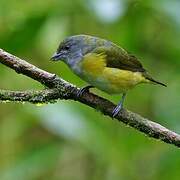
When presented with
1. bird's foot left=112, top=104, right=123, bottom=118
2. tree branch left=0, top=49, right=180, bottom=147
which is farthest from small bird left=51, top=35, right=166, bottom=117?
tree branch left=0, top=49, right=180, bottom=147

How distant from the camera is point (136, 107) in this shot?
377 cm

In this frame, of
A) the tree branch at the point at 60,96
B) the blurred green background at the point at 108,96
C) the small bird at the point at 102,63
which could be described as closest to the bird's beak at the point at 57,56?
the small bird at the point at 102,63

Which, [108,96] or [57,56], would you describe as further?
[108,96]

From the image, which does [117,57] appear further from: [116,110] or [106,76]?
[116,110]

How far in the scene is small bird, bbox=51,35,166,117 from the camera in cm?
335

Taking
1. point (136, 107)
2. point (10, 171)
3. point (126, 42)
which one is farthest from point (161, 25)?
point (10, 171)

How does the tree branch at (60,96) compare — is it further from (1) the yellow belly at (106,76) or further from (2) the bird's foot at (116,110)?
(1) the yellow belly at (106,76)

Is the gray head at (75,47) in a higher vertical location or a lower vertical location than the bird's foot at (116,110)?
lower

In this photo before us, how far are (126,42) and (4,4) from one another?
776mm

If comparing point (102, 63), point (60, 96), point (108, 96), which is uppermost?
point (60, 96)

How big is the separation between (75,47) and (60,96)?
0.93 m

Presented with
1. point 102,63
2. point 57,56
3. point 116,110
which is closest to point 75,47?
point 57,56

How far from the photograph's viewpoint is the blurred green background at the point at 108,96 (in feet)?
11.1

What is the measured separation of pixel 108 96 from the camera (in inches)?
147
